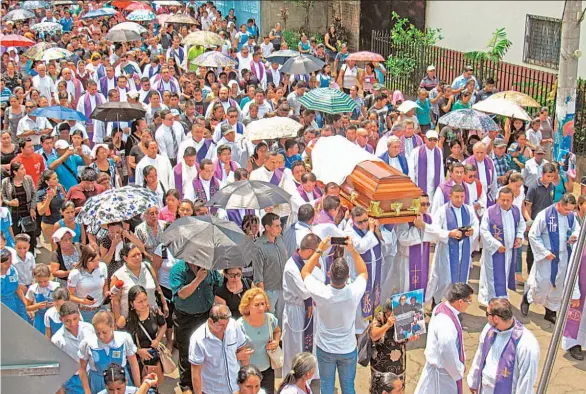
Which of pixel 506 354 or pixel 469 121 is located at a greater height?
pixel 469 121

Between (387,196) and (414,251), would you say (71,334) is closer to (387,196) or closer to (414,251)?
(387,196)

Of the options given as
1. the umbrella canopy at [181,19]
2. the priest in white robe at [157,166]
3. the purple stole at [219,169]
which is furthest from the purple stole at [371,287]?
the umbrella canopy at [181,19]

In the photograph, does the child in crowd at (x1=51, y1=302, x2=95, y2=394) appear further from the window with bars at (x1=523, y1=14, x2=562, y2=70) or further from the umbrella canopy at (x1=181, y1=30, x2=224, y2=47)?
the window with bars at (x1=523, y1=14, x2=562, y2=70)

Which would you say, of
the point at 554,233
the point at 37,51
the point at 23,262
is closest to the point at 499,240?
the point at 554,233

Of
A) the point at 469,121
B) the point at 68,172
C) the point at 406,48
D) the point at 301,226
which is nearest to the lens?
the point at 301,226

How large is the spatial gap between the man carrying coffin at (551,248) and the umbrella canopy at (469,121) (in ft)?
8.48

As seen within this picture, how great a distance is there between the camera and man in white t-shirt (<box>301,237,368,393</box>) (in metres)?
6.27

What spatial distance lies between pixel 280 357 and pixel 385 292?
2.53 m

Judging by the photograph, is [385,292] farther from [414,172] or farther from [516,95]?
[516,95]

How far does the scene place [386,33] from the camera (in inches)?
853

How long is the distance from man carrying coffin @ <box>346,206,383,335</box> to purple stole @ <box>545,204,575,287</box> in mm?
1785

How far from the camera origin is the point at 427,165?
1074 centimetres

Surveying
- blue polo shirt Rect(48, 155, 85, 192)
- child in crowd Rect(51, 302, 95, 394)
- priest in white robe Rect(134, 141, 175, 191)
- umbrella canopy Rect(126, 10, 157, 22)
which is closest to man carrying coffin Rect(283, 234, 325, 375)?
child in crowd Rect(51, 302, 95, 394)

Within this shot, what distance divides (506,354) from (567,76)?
25.0 ft
